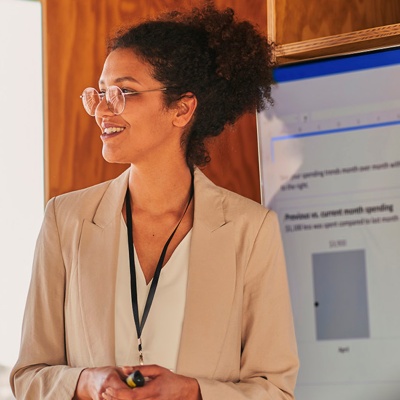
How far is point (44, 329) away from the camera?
235 centimetres

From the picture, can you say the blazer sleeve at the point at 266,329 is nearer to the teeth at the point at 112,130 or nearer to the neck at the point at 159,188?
the neck at the point at 159,188

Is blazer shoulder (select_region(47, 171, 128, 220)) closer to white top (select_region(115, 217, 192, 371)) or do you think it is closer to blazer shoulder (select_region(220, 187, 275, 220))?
white top (select_region(115, 217, 192, 371))

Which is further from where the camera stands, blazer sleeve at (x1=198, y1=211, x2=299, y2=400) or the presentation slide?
the presentation slide

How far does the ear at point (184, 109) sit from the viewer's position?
244 centimetres

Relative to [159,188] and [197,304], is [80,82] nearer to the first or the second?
[159,188]

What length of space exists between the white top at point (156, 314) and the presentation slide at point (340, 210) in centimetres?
47

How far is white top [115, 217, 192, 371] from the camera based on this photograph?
229 cm

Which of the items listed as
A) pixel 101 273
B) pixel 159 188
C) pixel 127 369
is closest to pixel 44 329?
pixel 101 273

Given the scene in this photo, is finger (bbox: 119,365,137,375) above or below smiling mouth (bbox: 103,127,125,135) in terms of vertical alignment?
below

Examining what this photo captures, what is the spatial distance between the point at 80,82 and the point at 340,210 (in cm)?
95

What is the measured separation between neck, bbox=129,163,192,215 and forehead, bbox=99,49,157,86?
0.23m

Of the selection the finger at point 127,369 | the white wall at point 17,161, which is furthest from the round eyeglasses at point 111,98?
the white wall at point 17,161

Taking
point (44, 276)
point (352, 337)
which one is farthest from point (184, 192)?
point (352, 337)

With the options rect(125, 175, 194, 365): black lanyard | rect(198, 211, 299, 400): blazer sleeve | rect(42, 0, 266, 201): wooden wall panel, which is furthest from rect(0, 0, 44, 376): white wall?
rect(198, 211, 299, 400): blazer sleeve
